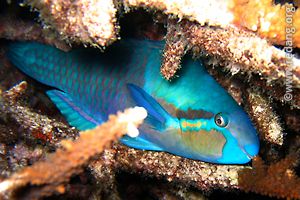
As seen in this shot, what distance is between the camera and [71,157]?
4.36ft

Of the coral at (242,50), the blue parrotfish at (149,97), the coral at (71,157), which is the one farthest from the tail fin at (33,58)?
the coral at (71,157)

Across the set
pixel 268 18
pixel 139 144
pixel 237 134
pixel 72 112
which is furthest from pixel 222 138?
pixel 72 112

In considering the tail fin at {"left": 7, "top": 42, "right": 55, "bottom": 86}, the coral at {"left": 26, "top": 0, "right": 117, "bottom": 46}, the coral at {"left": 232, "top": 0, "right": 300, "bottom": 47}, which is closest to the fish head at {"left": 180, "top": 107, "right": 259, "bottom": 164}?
the coral at {"left": 232, "top": 0, "right": 300, "bottom": 47}

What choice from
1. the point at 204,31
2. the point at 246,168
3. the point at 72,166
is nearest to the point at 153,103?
the point at 204,31

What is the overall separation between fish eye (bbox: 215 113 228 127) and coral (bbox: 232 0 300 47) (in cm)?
70

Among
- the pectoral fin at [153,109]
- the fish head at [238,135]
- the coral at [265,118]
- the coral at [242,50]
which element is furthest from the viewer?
the coral at [265,118]

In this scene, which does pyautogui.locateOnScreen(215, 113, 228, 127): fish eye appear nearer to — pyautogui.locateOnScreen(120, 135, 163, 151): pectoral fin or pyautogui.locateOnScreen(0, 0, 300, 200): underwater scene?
pyautogui.locateOnScreen(0, 0, 300, 200): underwater scene

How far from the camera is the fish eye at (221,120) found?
2363mm

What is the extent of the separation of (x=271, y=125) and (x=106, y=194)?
1.65 metres

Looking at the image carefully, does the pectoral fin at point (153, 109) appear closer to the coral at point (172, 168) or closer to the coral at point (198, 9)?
the coral at point (172, 168)

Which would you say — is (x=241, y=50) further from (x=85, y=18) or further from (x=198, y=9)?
(x=85, y=18)

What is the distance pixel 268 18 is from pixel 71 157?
4.96 ft

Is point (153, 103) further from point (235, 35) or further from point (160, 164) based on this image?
point (235, 35)

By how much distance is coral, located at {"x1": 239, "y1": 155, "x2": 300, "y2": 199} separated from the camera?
2.36m
